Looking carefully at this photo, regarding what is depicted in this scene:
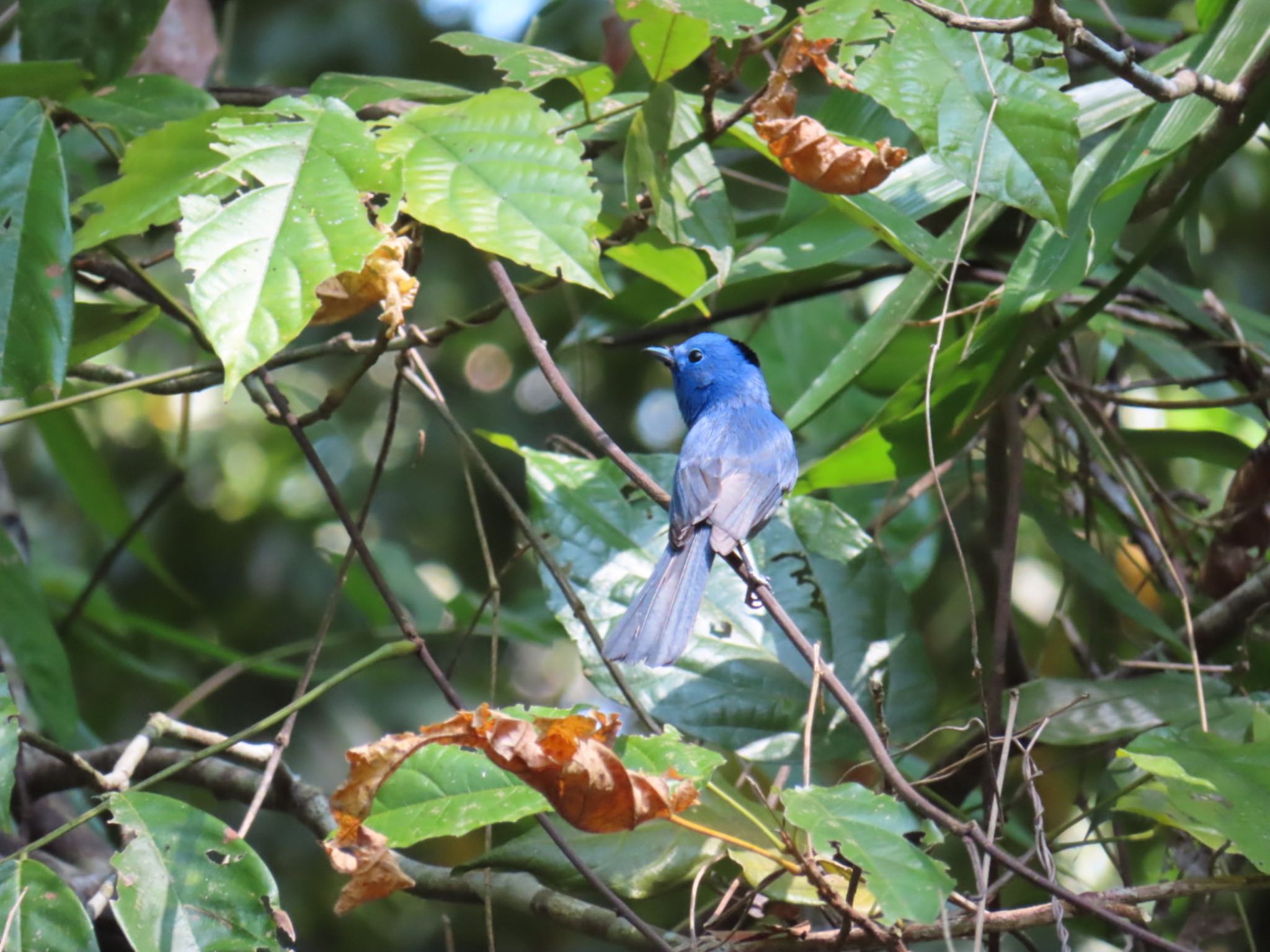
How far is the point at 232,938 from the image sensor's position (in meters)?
1.59

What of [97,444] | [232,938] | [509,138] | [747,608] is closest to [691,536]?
[747,608]

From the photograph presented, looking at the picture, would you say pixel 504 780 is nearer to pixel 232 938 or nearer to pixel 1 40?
pixel 232 938

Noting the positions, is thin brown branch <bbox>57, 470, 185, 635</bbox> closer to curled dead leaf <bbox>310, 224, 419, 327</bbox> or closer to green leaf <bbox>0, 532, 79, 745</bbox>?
green leaf <bbox>0, 532, 79, 745</bbox>

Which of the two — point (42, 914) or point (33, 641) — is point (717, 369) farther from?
point (42, 914)

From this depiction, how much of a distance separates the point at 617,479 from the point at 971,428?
74cm

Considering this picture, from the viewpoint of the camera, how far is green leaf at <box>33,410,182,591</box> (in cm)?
→ 305

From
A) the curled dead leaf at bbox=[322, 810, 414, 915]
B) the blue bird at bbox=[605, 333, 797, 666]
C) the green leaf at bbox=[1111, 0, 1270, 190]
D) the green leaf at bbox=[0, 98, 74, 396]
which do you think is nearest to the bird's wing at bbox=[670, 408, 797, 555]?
the blue bird at bbox=[605, 333, 797, 666]

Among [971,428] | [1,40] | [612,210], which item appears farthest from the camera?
[1,40]

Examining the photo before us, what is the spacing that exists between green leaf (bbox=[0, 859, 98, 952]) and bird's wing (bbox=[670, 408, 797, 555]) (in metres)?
1.14

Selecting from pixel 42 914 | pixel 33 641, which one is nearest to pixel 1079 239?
pixel 42 914

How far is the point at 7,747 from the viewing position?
1.63 meters

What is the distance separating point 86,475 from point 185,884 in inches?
71.7

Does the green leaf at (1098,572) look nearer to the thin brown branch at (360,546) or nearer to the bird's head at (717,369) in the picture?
the bird's head at (717,369)

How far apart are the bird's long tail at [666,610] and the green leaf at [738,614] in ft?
0.32
